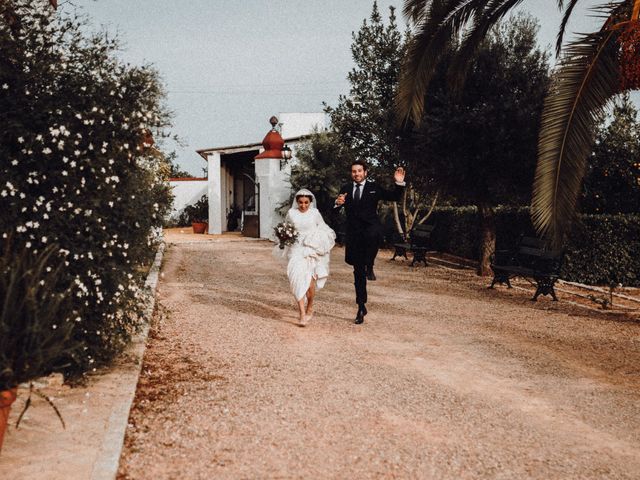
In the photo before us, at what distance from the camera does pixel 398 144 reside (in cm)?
1371

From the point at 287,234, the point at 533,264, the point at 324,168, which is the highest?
the point at 324,168

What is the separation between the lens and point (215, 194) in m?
26.7

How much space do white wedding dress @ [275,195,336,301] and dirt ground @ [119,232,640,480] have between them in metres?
0.57

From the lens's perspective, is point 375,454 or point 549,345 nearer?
point 375,454

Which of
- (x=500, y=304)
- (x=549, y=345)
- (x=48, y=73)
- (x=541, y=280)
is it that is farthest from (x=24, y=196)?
(x=541, y=280)

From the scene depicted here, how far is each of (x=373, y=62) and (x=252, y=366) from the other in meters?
16.0

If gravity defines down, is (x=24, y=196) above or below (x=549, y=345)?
above

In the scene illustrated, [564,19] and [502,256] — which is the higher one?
[564,19]

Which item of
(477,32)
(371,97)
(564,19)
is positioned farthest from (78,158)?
(371,97)

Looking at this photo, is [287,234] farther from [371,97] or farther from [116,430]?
[371,97]

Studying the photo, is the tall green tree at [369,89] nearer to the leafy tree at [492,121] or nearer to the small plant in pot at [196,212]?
the leafy tree at [492,121]

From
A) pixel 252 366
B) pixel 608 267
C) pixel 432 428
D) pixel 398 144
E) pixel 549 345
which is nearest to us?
pixel 432 428

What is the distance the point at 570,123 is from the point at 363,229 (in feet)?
10.0

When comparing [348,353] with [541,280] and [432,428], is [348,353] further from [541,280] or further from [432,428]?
[541,280]
